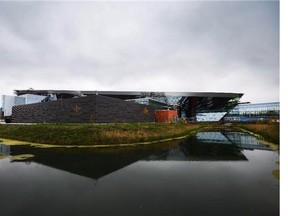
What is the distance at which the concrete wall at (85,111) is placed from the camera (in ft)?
141

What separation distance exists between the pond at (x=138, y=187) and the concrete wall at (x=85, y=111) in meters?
28.8

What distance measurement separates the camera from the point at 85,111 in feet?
142

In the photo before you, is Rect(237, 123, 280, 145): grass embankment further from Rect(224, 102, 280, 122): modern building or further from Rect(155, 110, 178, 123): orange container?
Rect(224, 102, 280, 122): modern building

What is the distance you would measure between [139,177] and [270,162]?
8.99 m

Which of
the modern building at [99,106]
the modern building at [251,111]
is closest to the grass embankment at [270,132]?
the modern building at [99,106]

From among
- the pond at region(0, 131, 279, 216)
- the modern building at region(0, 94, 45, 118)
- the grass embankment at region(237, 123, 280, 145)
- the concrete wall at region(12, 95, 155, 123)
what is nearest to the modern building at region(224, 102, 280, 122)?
the concrete wall at region(12, 95, 155, 123)

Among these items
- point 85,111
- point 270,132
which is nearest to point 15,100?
point 85,111

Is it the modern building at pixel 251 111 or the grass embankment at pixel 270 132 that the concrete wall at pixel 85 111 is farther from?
the modern building at pixel 251 111

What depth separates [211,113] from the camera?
373 ft

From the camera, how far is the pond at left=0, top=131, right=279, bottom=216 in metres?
6.83

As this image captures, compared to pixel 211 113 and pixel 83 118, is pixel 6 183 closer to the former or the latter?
pixel 83 118

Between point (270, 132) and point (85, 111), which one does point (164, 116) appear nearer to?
point (85, 111)

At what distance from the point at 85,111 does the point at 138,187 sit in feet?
119

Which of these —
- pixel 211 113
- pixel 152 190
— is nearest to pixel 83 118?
pixel 152 190
